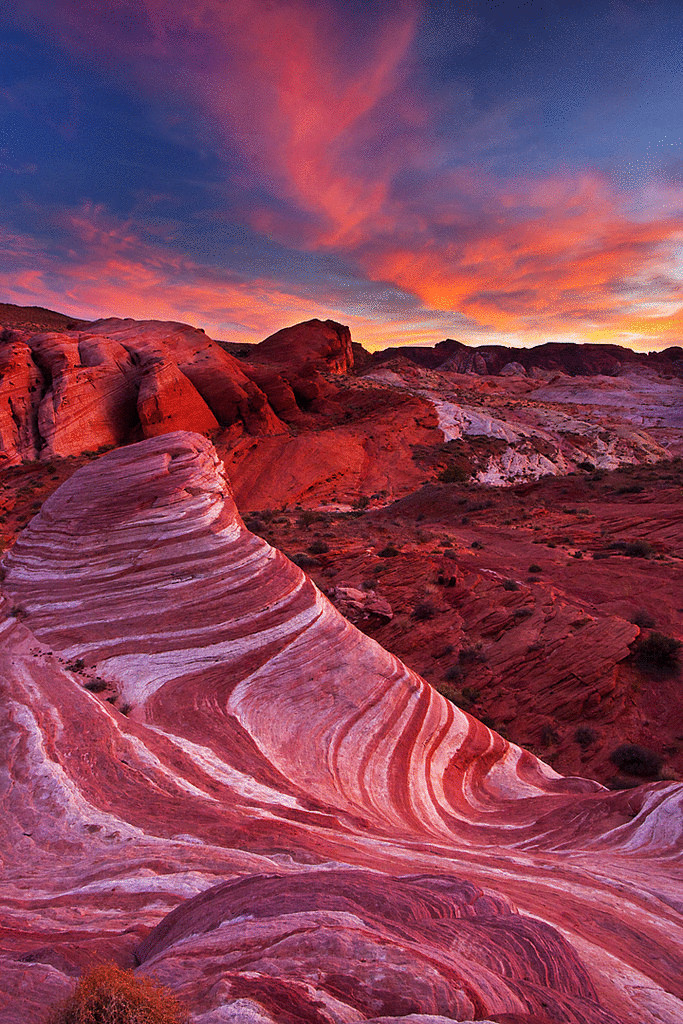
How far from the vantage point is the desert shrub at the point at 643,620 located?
1441 centimetres

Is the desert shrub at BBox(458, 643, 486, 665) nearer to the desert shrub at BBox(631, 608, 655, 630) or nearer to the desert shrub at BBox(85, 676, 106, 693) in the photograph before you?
the desert shrub at BBox(631, 608, 655, 630)

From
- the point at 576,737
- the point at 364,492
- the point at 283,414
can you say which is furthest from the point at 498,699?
the point at 283,414

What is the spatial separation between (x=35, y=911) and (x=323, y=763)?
389 cm

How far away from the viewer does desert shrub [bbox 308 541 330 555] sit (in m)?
21.0

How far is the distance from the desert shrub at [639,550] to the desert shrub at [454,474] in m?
21.9

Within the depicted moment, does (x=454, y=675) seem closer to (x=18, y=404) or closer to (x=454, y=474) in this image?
(x=454, y=474)

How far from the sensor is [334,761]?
733cm

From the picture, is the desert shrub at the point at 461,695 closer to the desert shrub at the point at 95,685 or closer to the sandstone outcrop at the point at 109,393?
the desert shrub at the point at 95,685

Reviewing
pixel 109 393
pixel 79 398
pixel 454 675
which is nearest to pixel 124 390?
pixel 109 393

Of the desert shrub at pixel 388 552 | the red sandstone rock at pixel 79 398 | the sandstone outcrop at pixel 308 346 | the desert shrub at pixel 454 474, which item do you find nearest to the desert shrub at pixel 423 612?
the desert shrub at pixel 388 552

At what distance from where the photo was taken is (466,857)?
5.61 meters

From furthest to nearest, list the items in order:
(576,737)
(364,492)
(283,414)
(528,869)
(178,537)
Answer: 1. (283,414)
2. (364,492)
3. (576,737)
4. (178,537)
5. (528,869)

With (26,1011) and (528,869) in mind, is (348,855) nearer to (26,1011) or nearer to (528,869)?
(528,869)

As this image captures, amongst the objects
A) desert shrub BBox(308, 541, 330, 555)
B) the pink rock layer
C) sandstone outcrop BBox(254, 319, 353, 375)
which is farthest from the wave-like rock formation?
sandstone outcrop BBox(254, 319, 353, 375)
